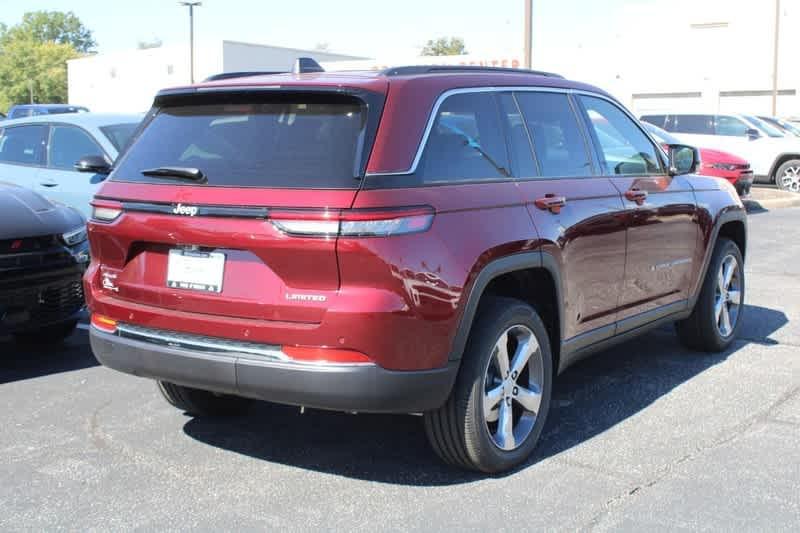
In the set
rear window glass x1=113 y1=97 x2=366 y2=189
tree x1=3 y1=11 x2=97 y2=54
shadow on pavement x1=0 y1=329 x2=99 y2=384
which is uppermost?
tree x1=3 y1=11 x2=97 y2=54

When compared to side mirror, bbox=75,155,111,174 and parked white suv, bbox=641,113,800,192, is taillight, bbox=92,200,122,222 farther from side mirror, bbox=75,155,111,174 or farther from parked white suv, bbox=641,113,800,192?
parked white suv, bbox=641,113,800,192

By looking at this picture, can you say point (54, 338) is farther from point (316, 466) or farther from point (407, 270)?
point (407, 270)

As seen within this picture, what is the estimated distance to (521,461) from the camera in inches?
171

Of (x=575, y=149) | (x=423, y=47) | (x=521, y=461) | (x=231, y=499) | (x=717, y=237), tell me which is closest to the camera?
(x=231, y=499)

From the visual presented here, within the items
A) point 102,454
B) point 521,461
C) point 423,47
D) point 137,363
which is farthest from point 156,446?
point 423,47

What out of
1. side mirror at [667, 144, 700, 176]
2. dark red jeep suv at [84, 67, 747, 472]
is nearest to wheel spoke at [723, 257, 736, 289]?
side mirror at [667, 144, 700, 176]

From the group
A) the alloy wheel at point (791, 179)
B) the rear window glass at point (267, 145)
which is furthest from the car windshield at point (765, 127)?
the rear window glass at point (267, 145)

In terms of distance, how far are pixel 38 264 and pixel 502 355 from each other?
130 inches

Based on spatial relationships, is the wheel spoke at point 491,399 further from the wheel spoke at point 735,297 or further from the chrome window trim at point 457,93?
the wheel spoke at point 735,297

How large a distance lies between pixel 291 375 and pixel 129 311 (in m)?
0.92

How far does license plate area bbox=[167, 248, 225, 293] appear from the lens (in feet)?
12.7

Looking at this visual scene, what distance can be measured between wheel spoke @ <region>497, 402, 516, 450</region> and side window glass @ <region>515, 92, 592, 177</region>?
1196 mm

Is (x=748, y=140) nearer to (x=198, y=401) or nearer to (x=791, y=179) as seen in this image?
(x=791, y=179)

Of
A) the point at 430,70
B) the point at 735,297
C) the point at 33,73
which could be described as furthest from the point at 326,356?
the point at 33,73
